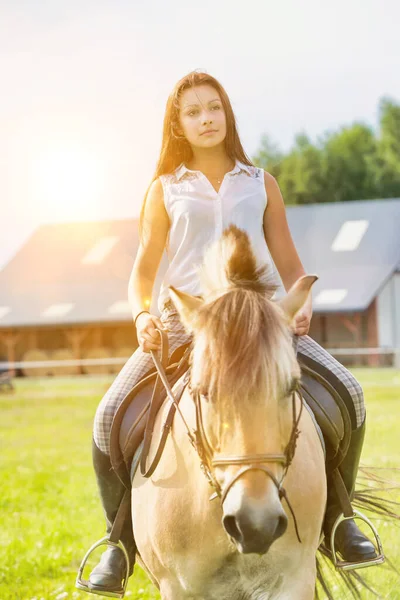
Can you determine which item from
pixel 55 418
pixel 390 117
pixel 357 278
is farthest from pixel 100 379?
pixel 390 117

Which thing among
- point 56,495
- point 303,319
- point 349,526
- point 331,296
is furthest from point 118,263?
point 303,319

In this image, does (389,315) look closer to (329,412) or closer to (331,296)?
(331,296)

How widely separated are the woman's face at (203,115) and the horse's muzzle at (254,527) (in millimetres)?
1941

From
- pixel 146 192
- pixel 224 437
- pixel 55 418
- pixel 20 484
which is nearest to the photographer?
pixel 224 437

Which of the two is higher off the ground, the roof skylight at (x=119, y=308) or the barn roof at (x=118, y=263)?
the barn roof at (x=118, y=263)

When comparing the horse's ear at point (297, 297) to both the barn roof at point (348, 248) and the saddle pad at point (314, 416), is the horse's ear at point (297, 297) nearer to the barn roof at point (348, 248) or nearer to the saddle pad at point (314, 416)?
the saddle pad at point (314, 416)

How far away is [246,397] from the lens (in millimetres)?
3062

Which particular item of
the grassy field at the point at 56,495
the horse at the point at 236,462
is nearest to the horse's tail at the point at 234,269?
the horse at the point at 236,462

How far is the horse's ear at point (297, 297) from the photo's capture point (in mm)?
3307

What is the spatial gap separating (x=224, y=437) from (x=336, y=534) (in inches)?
61.2

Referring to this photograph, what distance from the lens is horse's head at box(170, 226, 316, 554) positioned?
3.00m

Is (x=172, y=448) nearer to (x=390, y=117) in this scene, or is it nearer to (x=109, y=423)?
(x=109, y=423)

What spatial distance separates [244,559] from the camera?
143 inches

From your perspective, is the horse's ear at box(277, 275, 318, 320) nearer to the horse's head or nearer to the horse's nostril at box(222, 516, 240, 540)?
the horse's head
